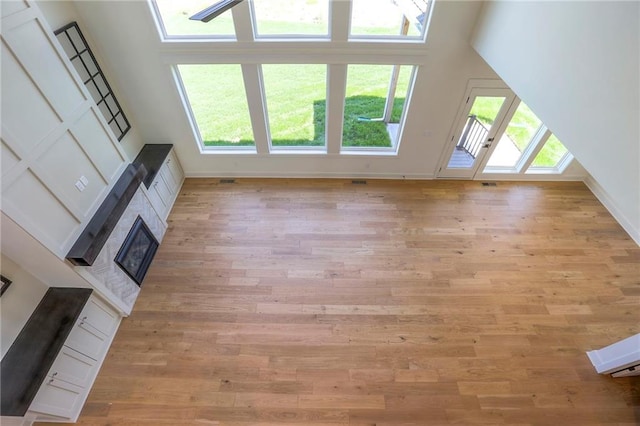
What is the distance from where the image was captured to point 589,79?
2250 mm

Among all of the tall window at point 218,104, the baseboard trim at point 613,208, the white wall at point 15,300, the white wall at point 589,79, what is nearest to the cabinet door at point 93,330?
the white wall at point 15,300

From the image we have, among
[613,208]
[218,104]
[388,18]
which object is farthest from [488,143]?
[218,104]

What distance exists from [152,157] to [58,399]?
3394 millimetres

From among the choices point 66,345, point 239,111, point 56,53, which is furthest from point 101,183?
point 239,111

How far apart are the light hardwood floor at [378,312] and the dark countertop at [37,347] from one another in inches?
31.0

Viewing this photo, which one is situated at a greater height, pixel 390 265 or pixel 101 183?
pixel 101 183

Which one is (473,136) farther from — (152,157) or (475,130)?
(152,157)

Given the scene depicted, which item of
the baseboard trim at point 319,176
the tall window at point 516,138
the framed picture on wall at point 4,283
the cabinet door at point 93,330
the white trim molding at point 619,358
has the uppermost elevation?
the tall window at point 516,138

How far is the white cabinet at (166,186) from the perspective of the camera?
15.0 feet

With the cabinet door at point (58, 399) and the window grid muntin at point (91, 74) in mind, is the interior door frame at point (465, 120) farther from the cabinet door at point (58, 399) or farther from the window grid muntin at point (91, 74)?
the cabinet door at point (58, 399)

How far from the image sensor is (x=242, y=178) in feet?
18.6

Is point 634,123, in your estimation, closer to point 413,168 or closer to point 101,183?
point 413,168

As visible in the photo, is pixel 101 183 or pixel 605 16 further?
pixel 101 183

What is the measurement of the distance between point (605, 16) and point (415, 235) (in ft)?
10.6
